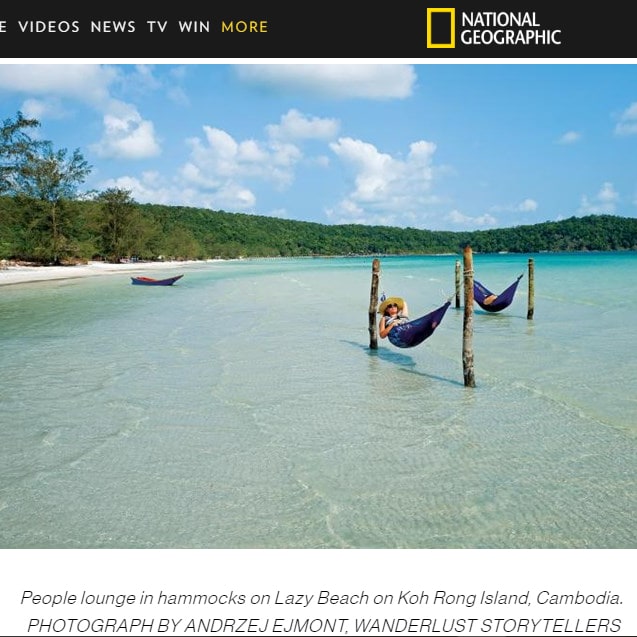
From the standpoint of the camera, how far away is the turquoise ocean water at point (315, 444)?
13.8 feet

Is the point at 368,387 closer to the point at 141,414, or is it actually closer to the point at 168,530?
the point at 141,414

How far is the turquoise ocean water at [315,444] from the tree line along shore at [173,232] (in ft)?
9.62

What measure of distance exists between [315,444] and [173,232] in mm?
82430

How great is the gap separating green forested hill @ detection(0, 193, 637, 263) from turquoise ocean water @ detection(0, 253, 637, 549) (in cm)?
3256

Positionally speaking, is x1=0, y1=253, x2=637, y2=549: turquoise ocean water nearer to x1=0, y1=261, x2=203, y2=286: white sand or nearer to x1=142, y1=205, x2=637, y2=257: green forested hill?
x1=0, y1=261, x2=203, y2=286: white sand

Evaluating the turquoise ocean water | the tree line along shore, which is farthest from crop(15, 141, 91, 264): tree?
the turquoise ocean water

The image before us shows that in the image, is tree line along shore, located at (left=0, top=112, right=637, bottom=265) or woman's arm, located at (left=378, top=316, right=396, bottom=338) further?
tree line along shore, located at (left=0, top=112, right=637, bottom=265)

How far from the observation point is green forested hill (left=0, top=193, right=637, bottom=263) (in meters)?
44.6

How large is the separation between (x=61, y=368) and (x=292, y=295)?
17.6 metres

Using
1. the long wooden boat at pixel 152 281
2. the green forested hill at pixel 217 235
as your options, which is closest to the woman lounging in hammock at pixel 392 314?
the long wooden boat at pixel 152 281

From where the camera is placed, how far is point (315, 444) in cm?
598

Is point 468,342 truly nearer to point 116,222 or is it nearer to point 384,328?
point 384,328

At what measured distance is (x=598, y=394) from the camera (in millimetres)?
7961
